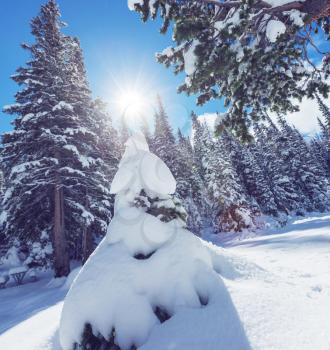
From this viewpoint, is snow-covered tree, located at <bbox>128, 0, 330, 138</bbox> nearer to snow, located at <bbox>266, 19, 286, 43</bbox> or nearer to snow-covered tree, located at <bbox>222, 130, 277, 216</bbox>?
snow, located at <bbox>266, 19, 286, 43</bbox>

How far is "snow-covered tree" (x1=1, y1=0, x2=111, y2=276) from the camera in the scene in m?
14.0

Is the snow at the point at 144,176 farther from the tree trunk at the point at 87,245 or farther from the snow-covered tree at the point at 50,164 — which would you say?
the tree trunk at the point at 87,245

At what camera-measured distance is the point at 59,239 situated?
13656mm

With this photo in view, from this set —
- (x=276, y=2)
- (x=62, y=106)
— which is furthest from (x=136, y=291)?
(x=62, y=106)

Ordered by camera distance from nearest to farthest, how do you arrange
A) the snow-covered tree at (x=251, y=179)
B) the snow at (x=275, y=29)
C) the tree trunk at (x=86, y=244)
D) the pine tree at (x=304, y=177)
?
the snow at (x=275, y=29) → the tree trunk at (x=86, y=244) → the snow-covered tree at (x=251, y=179) → the pine tree at (x=304, y=177)

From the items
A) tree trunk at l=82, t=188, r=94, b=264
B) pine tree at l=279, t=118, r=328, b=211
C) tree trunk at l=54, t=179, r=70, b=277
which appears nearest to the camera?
tree trunk at l=54, t=179, r=70, b=277

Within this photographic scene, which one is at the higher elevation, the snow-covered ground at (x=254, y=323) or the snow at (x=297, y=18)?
the snow at (x=297, y=18)

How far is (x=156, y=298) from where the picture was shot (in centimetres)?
422

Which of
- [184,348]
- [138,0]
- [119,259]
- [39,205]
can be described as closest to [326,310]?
[184,348]

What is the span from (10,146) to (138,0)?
12376 mm

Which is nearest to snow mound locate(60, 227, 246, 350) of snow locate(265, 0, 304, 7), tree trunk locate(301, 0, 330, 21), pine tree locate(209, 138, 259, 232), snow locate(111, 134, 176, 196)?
snow locate(111, 134, 176, 196)

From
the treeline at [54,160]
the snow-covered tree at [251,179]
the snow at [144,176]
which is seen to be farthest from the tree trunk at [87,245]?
the snow-covered tree at [251,179]

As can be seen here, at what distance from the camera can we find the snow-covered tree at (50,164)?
A: 46.0ft

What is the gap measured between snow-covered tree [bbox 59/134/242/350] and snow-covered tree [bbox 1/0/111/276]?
9409mm
